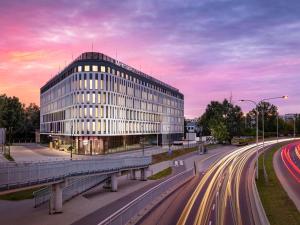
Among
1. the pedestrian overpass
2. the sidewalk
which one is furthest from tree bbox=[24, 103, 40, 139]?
the pedestrian overpass

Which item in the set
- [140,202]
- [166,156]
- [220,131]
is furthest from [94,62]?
[140,202]

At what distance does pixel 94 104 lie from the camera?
101m

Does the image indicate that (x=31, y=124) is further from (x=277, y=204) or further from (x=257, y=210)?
(x=257, y=210)

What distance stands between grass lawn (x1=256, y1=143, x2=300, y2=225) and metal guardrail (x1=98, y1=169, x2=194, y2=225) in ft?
43.3

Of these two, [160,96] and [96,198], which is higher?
[160,96]

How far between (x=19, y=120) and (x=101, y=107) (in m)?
64.0

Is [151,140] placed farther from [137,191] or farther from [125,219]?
[125,219]

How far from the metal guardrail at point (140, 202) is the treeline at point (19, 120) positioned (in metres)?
88.6

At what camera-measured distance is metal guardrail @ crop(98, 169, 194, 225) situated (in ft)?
111

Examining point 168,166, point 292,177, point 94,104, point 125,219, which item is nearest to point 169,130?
point 94,104

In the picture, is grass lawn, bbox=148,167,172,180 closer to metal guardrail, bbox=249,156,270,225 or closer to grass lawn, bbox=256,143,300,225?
grass lawn, bbox=256,143,300,225

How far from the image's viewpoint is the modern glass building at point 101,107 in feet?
331

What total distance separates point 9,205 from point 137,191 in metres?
17.7

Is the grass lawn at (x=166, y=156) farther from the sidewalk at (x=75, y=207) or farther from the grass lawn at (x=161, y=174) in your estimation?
the sidewalk at (x=75, y=207)
